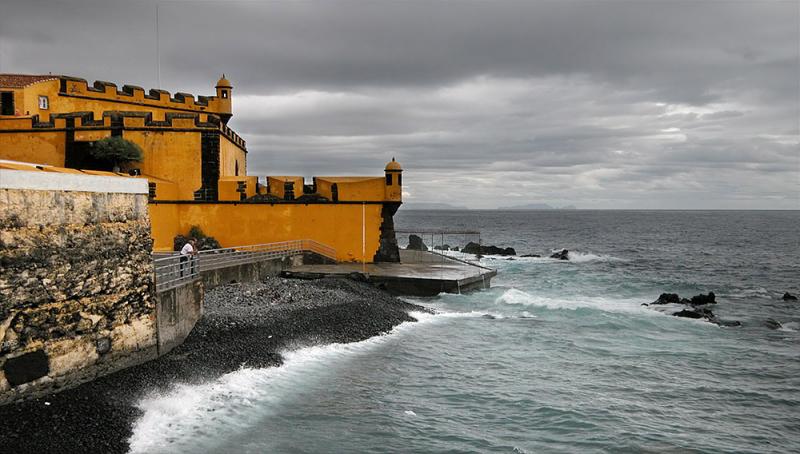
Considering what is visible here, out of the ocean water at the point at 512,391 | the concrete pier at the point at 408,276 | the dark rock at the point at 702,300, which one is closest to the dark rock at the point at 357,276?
the concrete pier at the point at 408,276

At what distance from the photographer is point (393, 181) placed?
24984 millimetres

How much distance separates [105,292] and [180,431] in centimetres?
273

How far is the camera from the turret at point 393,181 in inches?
981

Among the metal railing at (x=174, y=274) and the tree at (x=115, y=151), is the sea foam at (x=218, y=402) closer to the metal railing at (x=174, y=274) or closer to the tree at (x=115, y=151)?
the metal railing at (x=174, y=274)

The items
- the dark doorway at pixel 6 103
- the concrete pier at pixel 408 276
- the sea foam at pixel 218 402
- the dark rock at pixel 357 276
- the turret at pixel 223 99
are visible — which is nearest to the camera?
the sea foam at pixel 218 402

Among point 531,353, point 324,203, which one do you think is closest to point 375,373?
point 531,353

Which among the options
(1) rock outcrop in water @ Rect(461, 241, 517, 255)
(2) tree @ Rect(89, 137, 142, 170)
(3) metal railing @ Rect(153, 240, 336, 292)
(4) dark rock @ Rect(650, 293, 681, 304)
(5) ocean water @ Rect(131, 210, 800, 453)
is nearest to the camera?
(5) ocean water @ Rect(131, 210, 800, 453)

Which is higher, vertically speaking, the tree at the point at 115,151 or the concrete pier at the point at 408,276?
the tree at the point at 115,151

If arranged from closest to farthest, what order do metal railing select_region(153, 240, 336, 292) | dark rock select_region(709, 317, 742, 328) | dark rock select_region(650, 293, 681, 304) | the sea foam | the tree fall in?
1. the sea foam
2. metal railing select_region(153, 240, 336, 292)
3. dark rock select_region(709, 317, 742, 328)
4. the tree
5. dark rock select_region(650, 293, 681, 304)

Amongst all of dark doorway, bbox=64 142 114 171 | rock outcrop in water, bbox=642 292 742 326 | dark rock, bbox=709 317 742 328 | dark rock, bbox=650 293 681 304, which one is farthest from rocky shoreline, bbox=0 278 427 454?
dark rock, bbox=650 293 681 304

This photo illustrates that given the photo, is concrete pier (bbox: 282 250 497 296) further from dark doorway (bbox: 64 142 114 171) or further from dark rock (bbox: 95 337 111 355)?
dark rock (bbox: 95 337 111 355)

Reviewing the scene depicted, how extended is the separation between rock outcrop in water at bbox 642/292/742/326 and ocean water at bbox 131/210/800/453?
2.91ft

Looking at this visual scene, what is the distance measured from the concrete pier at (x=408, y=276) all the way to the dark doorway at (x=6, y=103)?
12915 mm

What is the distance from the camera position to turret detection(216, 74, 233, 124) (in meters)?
28.5
